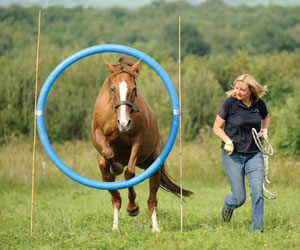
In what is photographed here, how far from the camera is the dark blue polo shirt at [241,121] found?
654 centimetres

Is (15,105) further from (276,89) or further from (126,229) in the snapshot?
(126,229)

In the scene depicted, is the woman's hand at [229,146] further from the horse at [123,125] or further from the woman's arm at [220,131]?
the horse at [123,125]

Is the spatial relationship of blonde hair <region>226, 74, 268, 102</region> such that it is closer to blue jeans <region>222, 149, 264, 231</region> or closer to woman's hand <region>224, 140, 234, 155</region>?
woman's hand <region>224, 140, 234, 155</region>

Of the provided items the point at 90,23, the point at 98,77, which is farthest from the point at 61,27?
the point at 98,77

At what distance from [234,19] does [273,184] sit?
74942 millimetres

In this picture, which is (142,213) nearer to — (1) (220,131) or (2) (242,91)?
(1) (220,131)

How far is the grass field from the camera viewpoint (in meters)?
6.01

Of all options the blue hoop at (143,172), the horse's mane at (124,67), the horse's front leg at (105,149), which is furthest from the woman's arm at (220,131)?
the horse's front leg at (105,149)

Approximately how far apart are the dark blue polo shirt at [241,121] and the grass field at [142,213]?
116cm

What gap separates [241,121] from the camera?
21.5 ft

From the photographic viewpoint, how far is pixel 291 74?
34.9m

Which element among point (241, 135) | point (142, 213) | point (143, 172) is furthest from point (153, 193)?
point (241, 135)

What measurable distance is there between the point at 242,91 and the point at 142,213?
313 centimetres

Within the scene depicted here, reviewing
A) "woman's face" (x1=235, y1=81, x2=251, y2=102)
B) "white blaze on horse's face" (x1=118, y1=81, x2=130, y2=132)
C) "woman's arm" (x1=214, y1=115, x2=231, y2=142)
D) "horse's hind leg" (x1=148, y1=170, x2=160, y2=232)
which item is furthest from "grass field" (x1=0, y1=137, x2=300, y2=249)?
"woman's face" (x1=235, y1=81, x2=251, y2=102)
